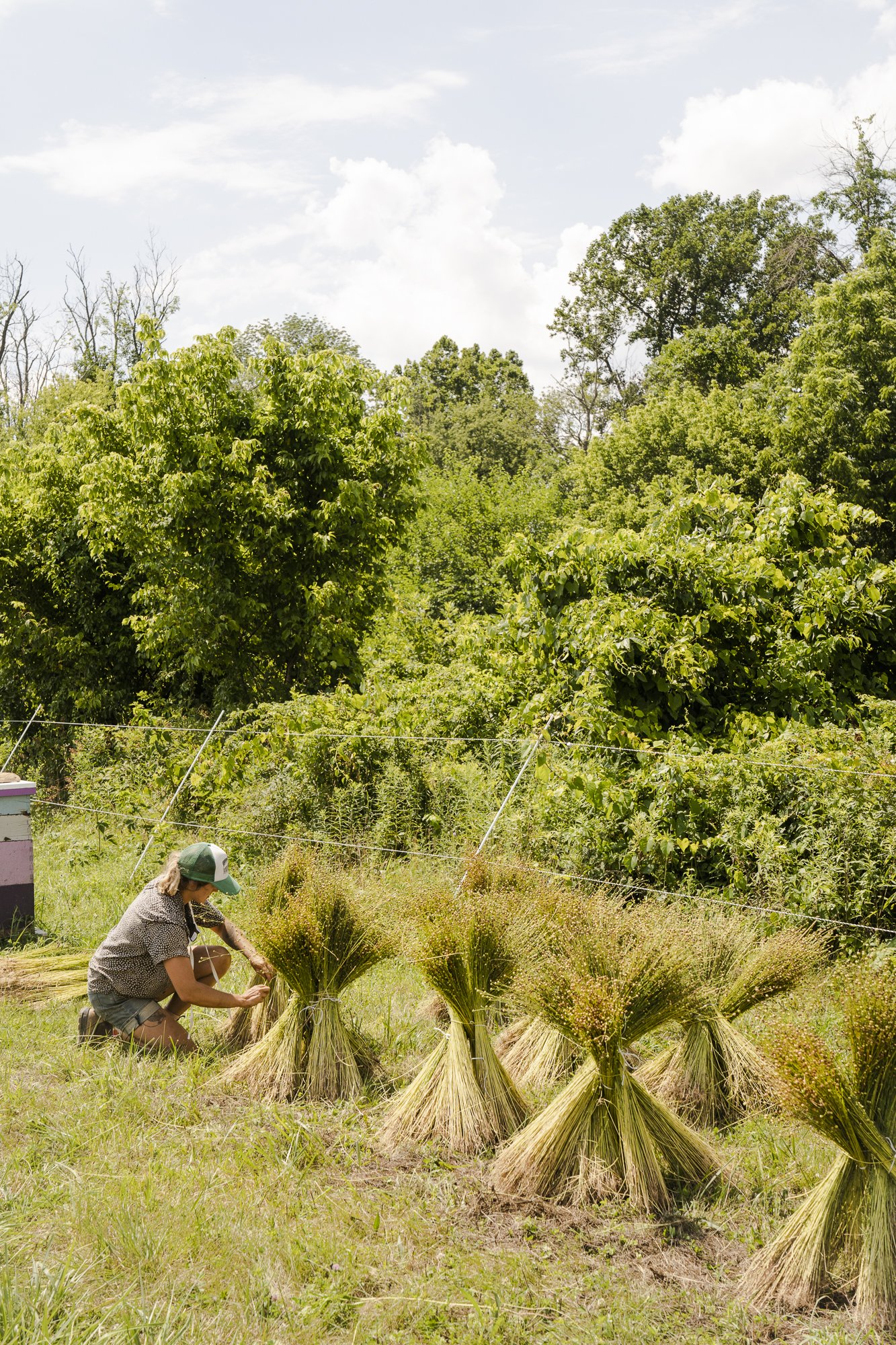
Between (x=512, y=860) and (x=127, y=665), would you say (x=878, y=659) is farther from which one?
(x=127, y=665)

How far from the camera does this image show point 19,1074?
474 centimetres

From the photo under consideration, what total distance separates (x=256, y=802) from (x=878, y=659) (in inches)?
219

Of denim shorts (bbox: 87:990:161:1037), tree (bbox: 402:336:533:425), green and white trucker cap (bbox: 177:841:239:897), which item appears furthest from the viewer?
tree (bbox: 402:336:533:425)

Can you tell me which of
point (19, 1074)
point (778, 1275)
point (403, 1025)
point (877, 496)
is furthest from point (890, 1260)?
point (877, 496)

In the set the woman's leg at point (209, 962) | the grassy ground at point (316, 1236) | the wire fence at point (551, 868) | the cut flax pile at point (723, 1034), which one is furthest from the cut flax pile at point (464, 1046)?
the woman's leg at point (209, 962)

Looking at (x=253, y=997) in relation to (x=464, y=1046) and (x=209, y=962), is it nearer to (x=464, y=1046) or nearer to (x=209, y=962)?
(x=209, y=962)

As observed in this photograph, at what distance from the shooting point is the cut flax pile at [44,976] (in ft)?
19.2

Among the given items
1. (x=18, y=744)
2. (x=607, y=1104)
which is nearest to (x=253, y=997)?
(x=607, y=1104)

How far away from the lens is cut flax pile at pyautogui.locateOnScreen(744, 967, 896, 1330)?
9.64 feet

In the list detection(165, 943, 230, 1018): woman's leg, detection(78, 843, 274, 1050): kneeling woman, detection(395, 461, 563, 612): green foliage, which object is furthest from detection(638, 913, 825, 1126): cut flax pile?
detection(395, 461, 563, 612): green foliage

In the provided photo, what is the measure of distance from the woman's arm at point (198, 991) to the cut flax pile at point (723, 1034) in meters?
1.68

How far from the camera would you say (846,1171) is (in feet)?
10.1

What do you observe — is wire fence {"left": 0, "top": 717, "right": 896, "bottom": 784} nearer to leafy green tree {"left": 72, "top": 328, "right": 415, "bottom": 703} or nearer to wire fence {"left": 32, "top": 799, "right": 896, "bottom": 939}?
wire fence {"left": 32, "top": 799, "right": 896, "bottom": 939}

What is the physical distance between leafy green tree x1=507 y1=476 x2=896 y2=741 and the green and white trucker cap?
3.19 metres
